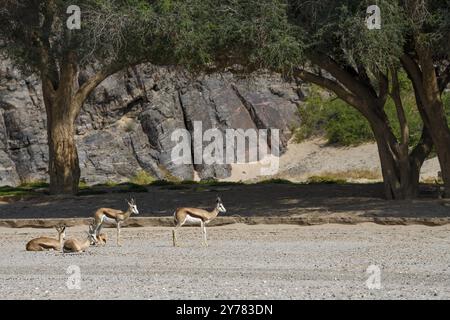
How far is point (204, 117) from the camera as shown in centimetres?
5931

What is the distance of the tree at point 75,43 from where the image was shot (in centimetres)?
2838

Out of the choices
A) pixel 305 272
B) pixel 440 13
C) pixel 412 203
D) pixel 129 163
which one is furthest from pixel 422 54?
pixel 129 163

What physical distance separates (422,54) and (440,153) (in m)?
3.33

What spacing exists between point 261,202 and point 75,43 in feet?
25.1

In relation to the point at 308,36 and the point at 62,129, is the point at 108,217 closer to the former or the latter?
the point at 308,36

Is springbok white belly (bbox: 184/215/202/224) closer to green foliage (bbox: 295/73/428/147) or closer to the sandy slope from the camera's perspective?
the sandy slope

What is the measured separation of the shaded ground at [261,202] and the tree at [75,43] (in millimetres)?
2630

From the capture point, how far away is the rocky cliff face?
186 feet

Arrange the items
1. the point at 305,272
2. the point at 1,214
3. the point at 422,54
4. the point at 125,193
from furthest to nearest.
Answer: the point at 125,193, the point at 1,214, the point at 422,54, the point at 305,272

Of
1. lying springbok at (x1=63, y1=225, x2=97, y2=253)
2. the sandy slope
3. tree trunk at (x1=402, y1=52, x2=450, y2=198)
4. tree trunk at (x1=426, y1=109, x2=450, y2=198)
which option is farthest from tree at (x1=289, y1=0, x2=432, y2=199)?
the sandy slope

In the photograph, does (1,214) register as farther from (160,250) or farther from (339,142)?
(339,142)

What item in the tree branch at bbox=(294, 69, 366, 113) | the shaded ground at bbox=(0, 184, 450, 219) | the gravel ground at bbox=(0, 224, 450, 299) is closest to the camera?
the gravel ground at bbox=(0, 224, 450, 299)

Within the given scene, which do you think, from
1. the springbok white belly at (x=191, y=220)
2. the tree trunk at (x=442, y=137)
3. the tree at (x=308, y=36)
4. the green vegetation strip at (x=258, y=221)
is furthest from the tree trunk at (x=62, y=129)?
the springbok white belly at (x=191, y=220)

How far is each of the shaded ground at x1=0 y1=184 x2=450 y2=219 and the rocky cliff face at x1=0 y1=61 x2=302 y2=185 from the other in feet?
57.4
